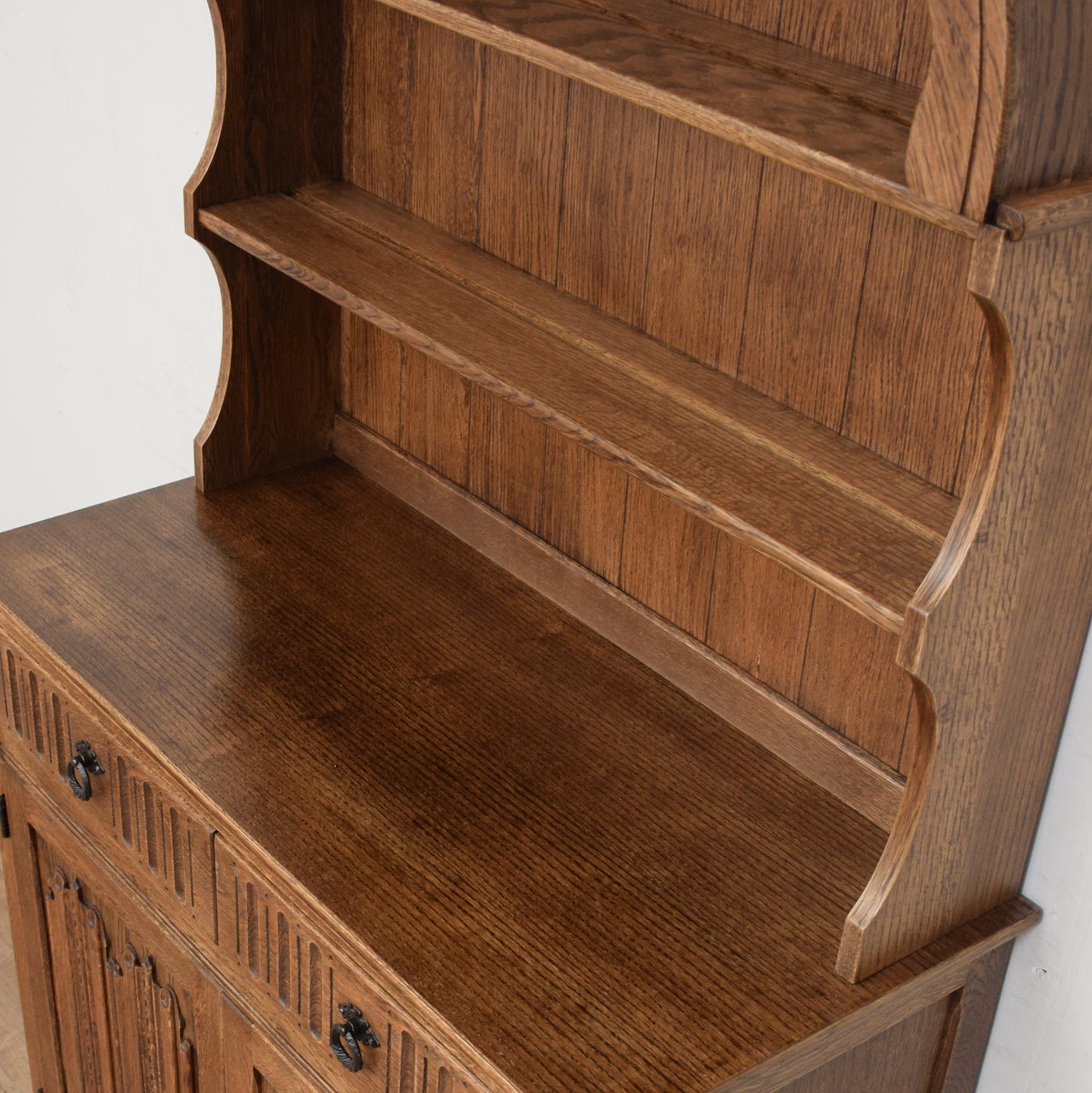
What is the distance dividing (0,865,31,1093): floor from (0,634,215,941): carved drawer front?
944 millimetres

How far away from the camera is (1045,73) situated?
40.8 inches

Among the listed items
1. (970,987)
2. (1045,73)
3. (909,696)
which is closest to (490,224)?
(909,696)

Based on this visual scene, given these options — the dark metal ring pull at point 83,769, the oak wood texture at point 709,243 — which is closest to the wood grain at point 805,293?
the oak wood texture at point 709,243

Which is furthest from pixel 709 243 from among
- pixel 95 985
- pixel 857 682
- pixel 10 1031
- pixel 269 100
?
pixel 10 1031

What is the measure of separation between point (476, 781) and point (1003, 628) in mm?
615

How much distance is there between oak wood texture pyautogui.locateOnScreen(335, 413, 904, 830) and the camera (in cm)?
164

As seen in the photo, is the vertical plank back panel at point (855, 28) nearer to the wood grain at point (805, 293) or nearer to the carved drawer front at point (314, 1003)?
the wood grain at point (805, 293)

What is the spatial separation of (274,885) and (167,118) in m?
1.50

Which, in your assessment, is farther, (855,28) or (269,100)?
(269,100)

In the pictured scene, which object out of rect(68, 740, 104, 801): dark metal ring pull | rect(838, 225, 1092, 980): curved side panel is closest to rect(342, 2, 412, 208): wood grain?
rect(68, 740, 104, 801): dark metal ring pull

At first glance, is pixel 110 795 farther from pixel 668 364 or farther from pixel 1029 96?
pixel 1029 96

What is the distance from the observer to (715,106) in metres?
1.23

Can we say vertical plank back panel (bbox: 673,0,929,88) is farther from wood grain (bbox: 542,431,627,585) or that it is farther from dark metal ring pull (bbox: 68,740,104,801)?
dark metal ring pull (bbox: 68,740,104,801)

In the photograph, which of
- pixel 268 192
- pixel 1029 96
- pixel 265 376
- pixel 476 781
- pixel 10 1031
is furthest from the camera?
pixel 10 1031
